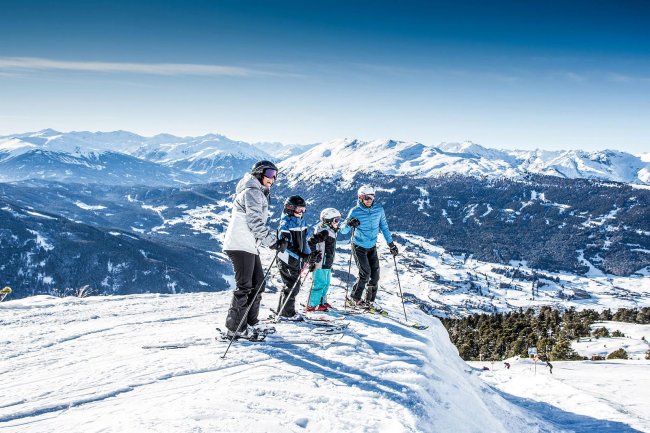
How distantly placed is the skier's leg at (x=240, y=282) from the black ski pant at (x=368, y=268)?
174 inches

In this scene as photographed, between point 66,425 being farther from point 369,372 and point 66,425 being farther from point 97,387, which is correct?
point 369,372

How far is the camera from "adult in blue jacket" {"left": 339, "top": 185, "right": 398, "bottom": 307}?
447 inches

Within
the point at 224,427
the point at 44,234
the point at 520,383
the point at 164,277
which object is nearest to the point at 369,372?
the point at 224,427

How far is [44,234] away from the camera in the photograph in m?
191

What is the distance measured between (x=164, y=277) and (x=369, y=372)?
187833 millimetres

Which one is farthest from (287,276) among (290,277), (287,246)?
(287,246)

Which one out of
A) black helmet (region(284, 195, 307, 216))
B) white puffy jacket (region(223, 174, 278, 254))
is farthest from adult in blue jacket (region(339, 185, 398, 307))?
white puffy jacket (region(223, 174, 278, 254))

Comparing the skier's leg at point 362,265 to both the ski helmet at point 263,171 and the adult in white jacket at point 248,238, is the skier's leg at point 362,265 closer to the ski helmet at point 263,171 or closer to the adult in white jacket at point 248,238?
the adult in white jacket at point 248,238

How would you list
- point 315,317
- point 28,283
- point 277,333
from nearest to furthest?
point 277,333 → point 315,317 → point 28,283

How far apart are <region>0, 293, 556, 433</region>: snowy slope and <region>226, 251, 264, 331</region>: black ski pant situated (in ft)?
1.95

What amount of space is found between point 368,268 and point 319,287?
5.12 feet

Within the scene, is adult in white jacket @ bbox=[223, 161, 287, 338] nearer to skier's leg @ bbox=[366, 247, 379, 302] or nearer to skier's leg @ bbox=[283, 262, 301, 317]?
skier's leg @ bbox=[283, 262, 301, 317]

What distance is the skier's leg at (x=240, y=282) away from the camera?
7.53 m

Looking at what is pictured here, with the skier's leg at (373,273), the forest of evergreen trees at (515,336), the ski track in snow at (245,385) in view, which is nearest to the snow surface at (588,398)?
the ski track in snow at (245,385)
